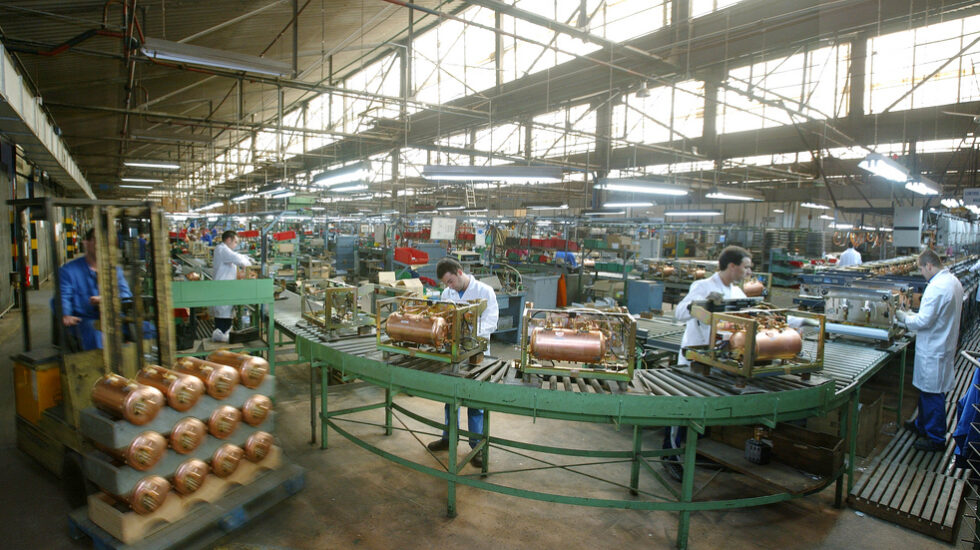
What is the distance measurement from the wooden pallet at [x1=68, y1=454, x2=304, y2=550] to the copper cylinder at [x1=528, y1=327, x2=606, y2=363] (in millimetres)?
2025

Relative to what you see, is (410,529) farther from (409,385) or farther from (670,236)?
(670,236)

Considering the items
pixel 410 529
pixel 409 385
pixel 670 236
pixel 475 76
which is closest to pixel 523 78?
pixel 475 76

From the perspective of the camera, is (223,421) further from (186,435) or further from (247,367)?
(247,367)

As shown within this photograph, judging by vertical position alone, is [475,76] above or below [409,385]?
above

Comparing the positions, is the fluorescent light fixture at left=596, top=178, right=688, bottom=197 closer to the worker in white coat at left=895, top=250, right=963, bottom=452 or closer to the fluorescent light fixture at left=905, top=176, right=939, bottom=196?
the fluorescent light fixture at left=905, top=176, right=939, bottom=196

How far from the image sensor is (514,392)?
2.80 m

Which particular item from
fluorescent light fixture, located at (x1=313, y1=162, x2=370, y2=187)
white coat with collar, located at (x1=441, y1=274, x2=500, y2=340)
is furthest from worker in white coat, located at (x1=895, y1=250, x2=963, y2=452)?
fluorescent light fixture, located at (x1=313, y1=162, x2=370, y2=187)

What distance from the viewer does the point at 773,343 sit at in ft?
10.0

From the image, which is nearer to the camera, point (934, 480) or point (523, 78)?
point (934, 480)

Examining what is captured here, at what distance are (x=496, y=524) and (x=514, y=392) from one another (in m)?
1.20

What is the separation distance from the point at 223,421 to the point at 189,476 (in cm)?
35

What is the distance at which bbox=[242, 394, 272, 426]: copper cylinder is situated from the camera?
3.21 m

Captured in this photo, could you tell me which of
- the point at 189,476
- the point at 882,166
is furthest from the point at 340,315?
the point at 882,166

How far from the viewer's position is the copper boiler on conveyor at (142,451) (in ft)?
8.71
